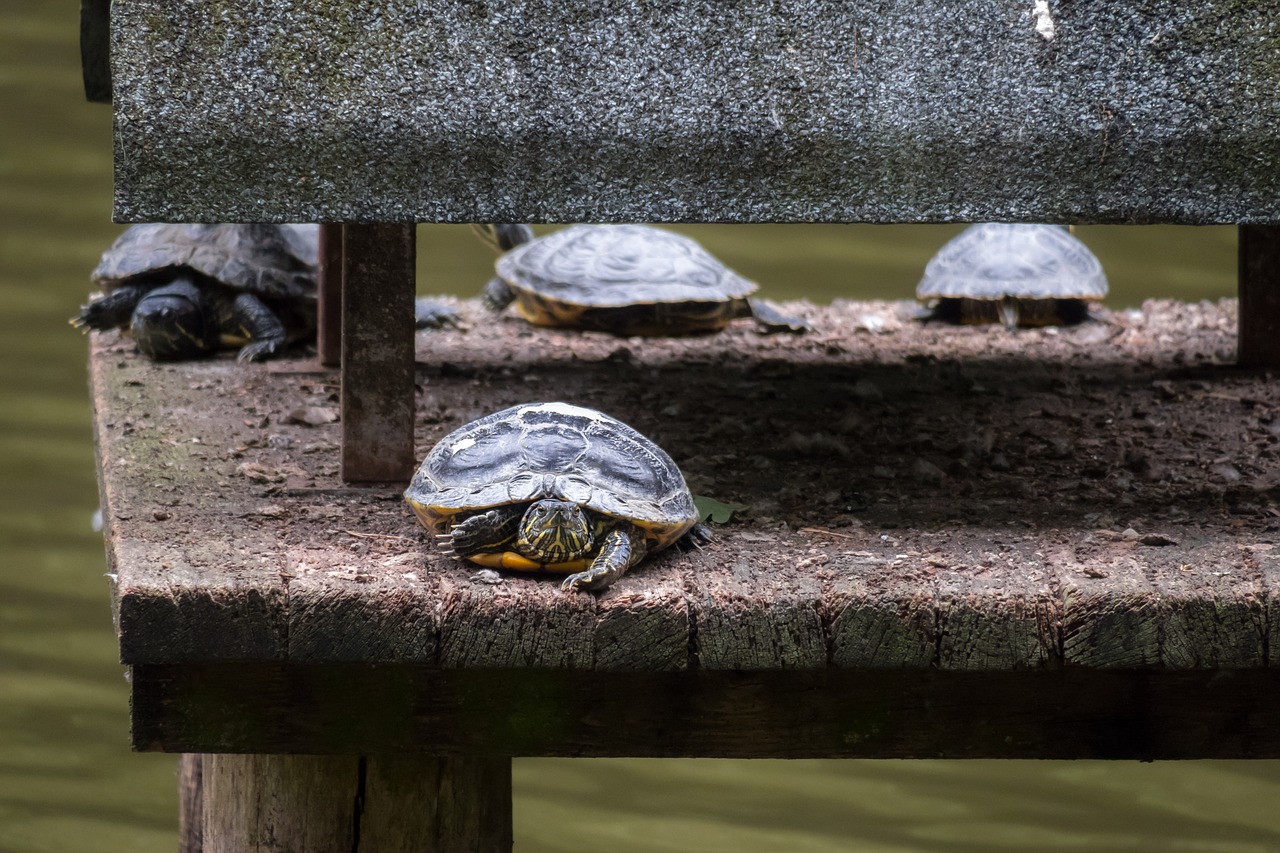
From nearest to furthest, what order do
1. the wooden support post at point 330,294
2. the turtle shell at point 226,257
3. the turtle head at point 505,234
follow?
1. the wooden support post at point 330,294
2. the turtle shell at point 226,257
3. the turtle head at point 505,234

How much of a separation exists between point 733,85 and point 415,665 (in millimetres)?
1041

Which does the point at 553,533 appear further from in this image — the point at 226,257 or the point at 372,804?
the point at 226,257

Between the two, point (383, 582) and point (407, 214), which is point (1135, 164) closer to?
point (407, 214)

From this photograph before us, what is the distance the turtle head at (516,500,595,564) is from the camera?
2.30m

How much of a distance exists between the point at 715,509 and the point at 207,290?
2.17 m

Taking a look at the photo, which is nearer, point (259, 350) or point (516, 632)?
point (516, 632)

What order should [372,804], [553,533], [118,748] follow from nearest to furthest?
[553,533] < [372,804] < [118,748]

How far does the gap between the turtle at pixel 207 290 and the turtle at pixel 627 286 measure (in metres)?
0.73

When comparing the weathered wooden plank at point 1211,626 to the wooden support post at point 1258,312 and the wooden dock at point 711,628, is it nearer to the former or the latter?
the wooden dock at point 711,628

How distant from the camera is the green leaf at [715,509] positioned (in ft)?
8.97

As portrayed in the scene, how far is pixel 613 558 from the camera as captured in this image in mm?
2303

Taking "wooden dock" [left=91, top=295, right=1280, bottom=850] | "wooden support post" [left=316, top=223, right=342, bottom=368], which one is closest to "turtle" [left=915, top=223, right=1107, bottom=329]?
"wooden dock" [left=91, top=295, right=1280, bottom=850]

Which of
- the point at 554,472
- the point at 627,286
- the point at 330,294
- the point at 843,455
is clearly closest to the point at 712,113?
the point at 554,472

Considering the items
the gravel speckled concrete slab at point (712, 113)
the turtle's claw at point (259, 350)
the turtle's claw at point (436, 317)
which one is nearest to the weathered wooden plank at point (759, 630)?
the gravel speckled concrete slab at point (712, 113)
